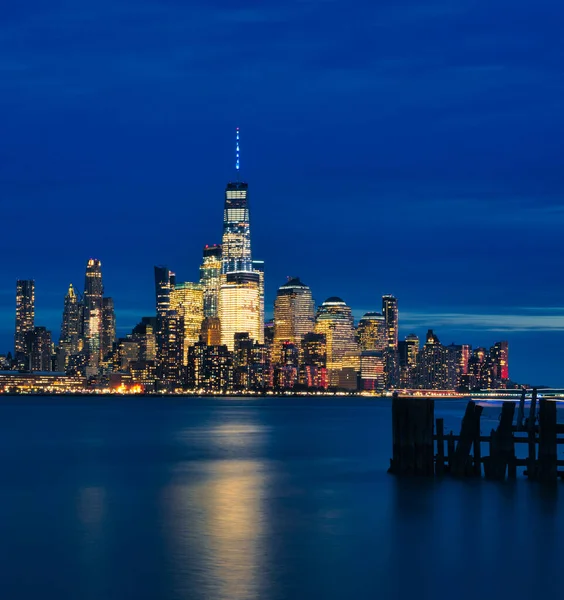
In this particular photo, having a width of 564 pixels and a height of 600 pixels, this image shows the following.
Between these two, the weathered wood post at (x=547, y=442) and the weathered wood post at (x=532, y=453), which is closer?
the weathered wood post at (x=547, y=442)

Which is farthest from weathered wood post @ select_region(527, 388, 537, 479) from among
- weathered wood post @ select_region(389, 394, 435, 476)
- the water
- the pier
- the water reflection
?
the water reflection

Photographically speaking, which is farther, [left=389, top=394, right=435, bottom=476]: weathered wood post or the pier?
[left=389, top=394, right=435, bottom=476]: weathered wood post

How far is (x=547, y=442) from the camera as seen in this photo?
45656 millimetres

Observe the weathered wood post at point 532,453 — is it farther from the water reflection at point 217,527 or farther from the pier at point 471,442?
the water reflection at point 217,527

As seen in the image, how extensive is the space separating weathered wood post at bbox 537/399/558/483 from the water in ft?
2.15

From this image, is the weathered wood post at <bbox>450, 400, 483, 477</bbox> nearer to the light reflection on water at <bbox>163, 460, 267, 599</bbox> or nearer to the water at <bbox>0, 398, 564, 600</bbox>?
the water at <bbox>0, 398, 564, 600</bbox>

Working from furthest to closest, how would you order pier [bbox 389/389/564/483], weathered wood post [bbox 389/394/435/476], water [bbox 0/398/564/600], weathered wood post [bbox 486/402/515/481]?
weathered wood post [bbox 486/402/515/481], weathered wood post [bbox 389/394/435/476], pier [bbox 389/389/564/483], water [bbox 0/398/564/600]

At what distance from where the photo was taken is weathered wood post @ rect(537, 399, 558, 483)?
4466 centimetres

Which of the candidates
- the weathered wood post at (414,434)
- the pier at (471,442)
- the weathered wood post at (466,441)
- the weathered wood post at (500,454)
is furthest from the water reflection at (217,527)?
the weathered wood post at (500,454)

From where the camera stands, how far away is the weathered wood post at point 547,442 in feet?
147

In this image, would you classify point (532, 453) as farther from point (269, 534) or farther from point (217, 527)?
point (217, 527)

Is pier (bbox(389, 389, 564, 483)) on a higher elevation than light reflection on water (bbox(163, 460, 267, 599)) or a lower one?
higher

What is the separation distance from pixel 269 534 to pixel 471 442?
12.0 meters

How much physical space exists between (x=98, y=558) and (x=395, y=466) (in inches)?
799
